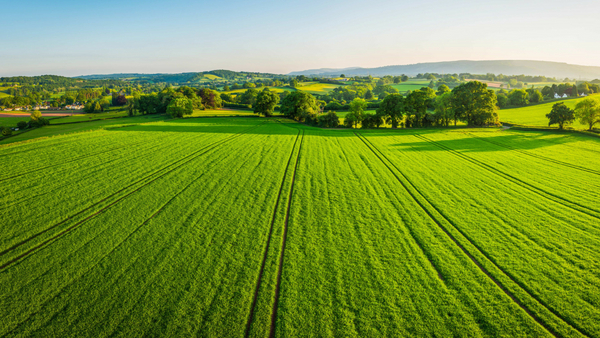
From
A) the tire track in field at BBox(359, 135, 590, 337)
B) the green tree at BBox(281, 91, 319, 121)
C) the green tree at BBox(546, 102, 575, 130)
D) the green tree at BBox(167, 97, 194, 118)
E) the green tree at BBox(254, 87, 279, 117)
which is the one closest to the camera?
the tire track in field at BBox(359, 135, 590, 337)

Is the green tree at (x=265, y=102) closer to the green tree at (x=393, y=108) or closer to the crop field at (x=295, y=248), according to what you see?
the green tree at (x=393, y=108)

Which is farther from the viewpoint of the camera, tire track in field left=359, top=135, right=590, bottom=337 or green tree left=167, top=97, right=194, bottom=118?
green tree left=167, top=97, right=194, bottom=118

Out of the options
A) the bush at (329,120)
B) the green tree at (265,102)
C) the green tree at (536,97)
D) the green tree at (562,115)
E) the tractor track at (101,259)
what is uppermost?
the green tree at (536,97)

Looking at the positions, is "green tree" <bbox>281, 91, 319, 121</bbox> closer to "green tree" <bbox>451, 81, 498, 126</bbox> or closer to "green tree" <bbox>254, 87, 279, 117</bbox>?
"green tree" <bbox>254, 87, 279, 117</bbox>

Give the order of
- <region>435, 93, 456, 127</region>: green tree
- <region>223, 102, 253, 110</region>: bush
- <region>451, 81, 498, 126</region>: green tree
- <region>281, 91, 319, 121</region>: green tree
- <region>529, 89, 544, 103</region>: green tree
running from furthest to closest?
<region>223, 102, 253, 110</region>: bush < <region>529, 89, 544, 103</region>: green tree < <region>281, 91, 319, 121</region>: green tree < <region>435, 93, 456, 127</region>: green tree < <region>451, 81, 498, 126</region>: green tree

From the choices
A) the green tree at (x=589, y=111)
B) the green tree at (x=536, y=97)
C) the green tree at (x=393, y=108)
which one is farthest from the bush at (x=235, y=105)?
the green tree at (x=536, y=97)

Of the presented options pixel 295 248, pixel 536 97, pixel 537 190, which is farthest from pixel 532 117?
pixel 295 248

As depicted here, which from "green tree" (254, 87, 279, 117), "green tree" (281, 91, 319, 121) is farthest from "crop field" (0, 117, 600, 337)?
"green tree" (254, 87, 279, 117)
